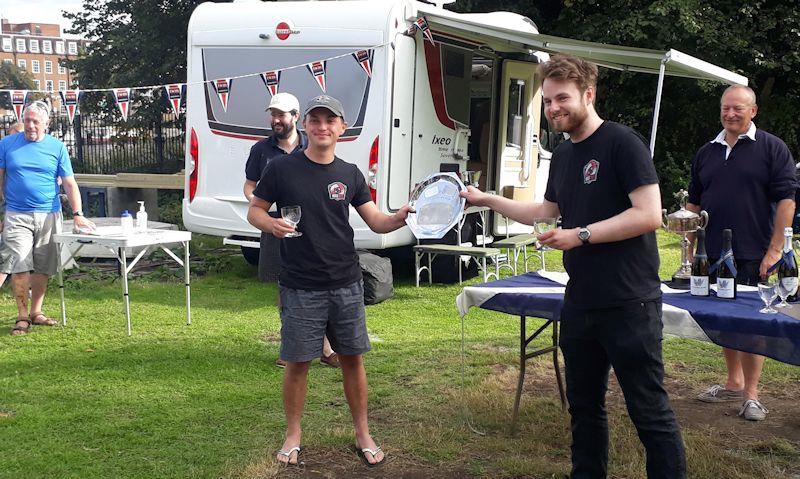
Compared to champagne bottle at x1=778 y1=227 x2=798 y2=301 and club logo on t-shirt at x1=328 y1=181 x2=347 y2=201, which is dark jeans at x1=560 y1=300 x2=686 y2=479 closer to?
champagne bottle at x1=778 y1=227 x2=798 y2=301

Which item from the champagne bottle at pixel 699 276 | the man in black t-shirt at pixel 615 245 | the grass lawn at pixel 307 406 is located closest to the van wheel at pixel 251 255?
the grass lawn at pixel 307 406

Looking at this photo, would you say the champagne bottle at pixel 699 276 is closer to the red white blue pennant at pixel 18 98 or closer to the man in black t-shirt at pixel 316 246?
the man in black t-shirt at pixel 316 246

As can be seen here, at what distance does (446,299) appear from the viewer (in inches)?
305

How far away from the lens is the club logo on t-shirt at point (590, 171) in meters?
2.86

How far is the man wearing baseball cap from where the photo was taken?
5.45 metres

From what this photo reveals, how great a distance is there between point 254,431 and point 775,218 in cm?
281

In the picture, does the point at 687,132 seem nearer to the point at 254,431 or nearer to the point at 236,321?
the point at 236,321

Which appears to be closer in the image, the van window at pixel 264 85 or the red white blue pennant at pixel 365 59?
the red white blue pennant at pixel 365 59

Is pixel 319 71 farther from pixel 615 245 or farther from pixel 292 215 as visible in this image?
pixel 615 245

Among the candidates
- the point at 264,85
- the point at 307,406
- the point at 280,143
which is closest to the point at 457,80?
the point at 264,85

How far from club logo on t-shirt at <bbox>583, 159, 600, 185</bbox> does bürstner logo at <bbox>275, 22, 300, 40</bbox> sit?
17.4ft

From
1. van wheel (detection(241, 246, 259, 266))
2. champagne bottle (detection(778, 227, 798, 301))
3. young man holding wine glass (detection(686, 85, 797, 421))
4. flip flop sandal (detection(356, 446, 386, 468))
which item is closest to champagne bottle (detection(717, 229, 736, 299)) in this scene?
champagne bottle (detection(778, 227, 798, 301))

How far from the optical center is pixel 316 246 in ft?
12.0

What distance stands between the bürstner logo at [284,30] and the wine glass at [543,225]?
5098 millimetres
